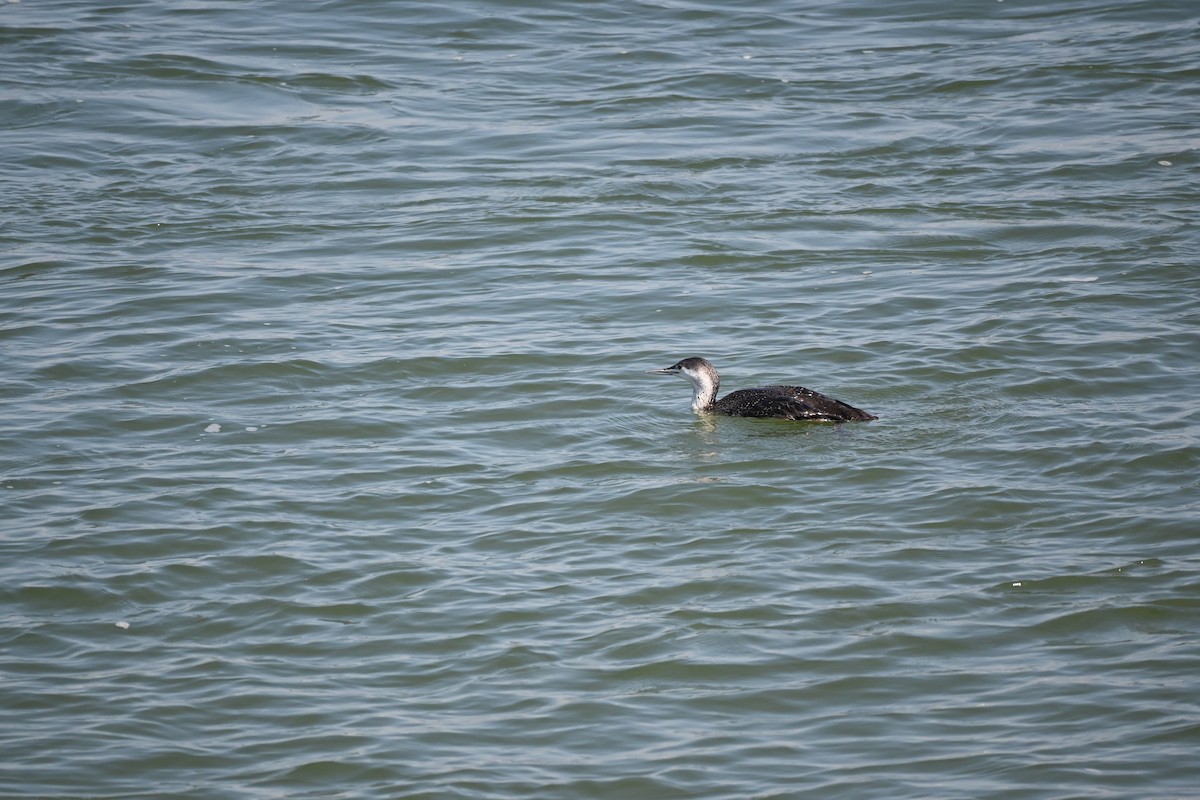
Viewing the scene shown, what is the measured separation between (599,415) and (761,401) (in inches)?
43.7

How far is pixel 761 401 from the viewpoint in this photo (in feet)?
33.2

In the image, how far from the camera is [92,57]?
1877cm

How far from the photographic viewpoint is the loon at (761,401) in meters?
9.84

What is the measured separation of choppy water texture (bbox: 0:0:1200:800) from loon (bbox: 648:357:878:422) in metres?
0.14

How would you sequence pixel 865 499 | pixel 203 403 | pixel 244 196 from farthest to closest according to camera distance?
1. pixel 244 196
2. pixel 203 403
3. pixel 865 499

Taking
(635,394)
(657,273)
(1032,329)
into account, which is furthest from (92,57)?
(1032,329)

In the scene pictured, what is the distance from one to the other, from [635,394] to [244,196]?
577 cm

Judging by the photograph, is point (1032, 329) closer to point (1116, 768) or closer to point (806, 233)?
point (806, 233)

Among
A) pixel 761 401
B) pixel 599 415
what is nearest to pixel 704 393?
pixel 761 401

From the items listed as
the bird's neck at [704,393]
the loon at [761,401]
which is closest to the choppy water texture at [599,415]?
Answer: the loon at [761,401]

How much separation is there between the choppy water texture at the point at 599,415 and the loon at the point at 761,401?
0.45 feet

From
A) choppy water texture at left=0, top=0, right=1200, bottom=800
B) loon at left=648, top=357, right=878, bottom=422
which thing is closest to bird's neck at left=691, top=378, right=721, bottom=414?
loon at left=648, top=357, right=878, bottom=422

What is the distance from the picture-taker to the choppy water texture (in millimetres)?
6727

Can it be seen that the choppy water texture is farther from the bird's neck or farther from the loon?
the bird's neck
